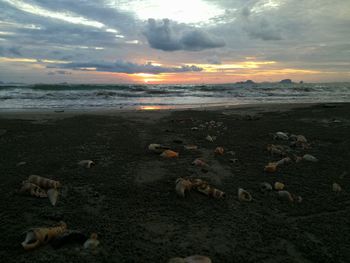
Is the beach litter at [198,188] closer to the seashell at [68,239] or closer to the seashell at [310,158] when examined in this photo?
the seashell at [68,239]

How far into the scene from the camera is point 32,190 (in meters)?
3.73

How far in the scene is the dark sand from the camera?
267cm

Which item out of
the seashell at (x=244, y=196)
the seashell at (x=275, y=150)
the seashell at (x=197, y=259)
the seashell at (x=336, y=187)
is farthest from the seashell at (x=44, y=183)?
the seashell at (x=275, y=150)

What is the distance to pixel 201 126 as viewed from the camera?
943 centimetres

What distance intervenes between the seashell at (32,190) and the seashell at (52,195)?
0.07m

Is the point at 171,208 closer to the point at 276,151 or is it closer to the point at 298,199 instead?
the point at 298,199

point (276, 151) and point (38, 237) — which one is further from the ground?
point (276, 151)

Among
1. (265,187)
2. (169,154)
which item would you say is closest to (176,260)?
(265,187)

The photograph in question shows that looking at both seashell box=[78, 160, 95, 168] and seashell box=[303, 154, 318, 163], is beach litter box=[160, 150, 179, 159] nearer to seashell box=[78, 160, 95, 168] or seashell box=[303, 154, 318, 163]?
seashell box=[78, 160, 95, 168]

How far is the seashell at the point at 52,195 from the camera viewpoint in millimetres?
3534

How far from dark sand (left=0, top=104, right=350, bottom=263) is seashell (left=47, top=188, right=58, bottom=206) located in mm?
94

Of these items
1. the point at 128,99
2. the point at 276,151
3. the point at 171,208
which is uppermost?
the point at 128,99

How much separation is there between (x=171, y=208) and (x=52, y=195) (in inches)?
60.1

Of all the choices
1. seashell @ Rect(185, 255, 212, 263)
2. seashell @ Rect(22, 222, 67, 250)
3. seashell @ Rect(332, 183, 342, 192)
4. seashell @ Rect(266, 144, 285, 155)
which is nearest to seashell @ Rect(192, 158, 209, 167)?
seashell @ Rect(266, 144, 285, 155)
